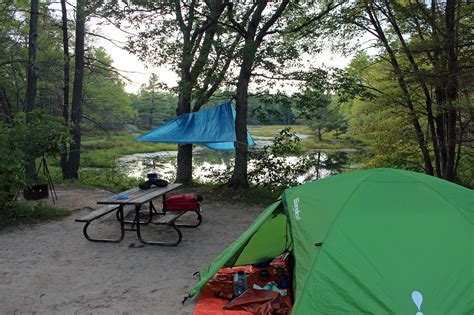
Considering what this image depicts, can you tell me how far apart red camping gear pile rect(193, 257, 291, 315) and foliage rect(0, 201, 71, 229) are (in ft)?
13.3

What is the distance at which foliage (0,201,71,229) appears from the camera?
603 centimetres

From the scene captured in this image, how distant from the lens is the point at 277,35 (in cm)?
930

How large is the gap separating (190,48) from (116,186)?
4.30 meters

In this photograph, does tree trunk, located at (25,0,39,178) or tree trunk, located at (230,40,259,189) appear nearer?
tree trunk, located at (230,40,259,189)

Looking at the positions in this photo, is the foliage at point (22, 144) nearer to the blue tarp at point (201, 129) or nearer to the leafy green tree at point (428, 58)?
the blue tarp at point (201, 129)

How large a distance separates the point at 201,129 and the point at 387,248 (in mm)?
5814

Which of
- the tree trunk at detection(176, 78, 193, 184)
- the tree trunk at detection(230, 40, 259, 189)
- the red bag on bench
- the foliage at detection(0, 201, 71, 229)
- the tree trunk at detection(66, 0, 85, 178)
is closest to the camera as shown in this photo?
the red bag on bench

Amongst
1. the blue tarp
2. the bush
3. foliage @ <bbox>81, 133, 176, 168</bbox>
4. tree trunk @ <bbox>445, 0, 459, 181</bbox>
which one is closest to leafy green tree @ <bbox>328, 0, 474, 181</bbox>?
tree trunk @ <bbox>445, 0, 459, 181</bbox>

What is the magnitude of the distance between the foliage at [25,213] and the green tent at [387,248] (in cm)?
A: 506

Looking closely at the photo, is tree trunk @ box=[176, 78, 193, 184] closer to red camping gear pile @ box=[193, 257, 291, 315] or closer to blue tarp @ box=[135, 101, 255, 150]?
blue tarp @ box=[135, 101, 255, 150]

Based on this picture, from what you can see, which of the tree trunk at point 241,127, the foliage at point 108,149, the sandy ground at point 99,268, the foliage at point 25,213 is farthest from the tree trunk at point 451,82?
the foliage at point 108,149

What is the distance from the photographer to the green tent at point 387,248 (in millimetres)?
2270

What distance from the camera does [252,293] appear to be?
3.38 m

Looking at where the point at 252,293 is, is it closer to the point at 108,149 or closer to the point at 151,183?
the point at 151,183
